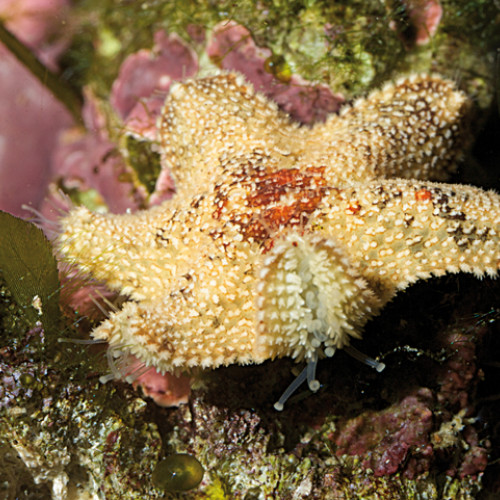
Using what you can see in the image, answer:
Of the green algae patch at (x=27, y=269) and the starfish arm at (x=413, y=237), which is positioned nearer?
the starfish arm at (x=413, y=237)

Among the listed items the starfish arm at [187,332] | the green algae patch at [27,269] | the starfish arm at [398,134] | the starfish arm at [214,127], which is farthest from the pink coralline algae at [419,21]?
the green algae patch at [27,269]

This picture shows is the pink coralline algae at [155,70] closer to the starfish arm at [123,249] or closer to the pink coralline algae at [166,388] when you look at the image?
the starfish arm at [123,249]

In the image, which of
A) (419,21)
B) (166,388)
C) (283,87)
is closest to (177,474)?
(166,388)

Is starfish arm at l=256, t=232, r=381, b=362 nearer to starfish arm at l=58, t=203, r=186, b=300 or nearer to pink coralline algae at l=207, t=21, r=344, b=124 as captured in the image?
starfish arm at l=58, t=203, r=186, b=300

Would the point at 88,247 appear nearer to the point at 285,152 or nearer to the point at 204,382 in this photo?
the point at 204,382

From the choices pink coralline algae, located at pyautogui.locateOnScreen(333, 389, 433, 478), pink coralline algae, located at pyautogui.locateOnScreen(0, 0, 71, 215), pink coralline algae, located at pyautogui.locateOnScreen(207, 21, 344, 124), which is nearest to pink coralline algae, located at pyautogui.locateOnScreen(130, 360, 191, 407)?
pink coralline algae, located at pyautogui.locateOnScreen(333, 389, 433, 478)

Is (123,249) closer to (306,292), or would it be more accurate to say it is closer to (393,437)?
(306,292)
